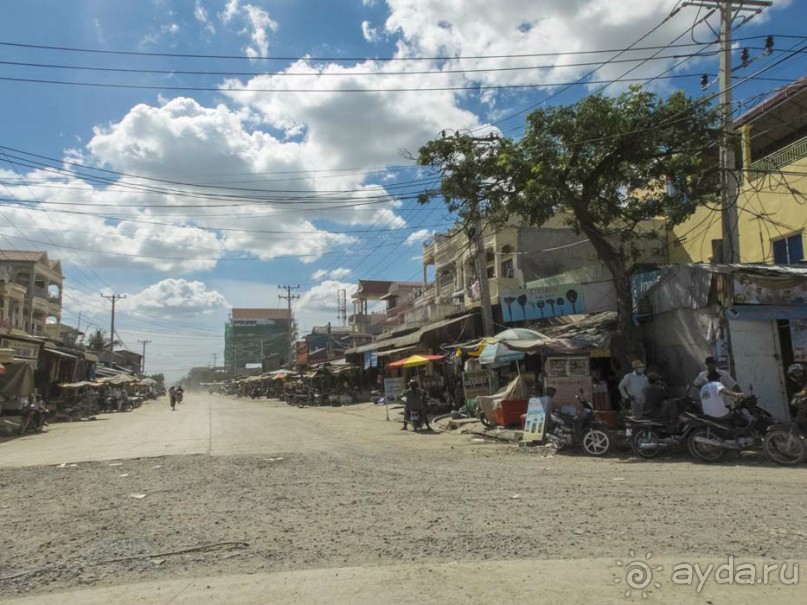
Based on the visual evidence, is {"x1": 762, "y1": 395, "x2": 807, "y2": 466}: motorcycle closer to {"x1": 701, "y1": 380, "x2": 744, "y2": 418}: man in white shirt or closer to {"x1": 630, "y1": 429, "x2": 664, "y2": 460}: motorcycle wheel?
{"x1": 701, "y1": 380, "x2": 744, "y2": 418}: man in white shirt

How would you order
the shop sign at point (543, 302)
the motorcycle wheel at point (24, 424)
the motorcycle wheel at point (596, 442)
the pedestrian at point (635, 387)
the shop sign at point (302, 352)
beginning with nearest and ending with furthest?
the pedestrian at point (635, 387) < the motorcycle wheel at point (596, 442) < the shop sign at point (543, 302) < the motorcycle wheel at point (24, 424) < the shop sign at point (302, 352)

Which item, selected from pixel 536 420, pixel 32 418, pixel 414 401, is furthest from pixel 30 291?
pixel 536 420

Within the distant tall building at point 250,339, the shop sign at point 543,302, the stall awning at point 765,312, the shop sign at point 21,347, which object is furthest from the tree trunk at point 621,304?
the distant tall building at point 250,339

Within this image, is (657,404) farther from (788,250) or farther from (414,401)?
(788,250)

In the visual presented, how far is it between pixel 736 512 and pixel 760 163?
1741 centimetres

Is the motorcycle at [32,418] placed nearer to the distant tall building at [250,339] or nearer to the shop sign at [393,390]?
the shop sign at [393,390]

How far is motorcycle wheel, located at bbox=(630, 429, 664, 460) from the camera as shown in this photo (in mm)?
11062

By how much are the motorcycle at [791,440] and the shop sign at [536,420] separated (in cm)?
469

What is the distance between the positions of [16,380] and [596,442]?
20.4 m

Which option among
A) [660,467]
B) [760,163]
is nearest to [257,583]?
[660,467]

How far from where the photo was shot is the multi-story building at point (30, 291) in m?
44.8

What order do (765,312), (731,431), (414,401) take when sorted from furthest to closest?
(414,401) → (765,312) → (731,431)

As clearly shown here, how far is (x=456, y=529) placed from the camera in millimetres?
6109

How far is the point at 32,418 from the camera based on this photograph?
23.0m
